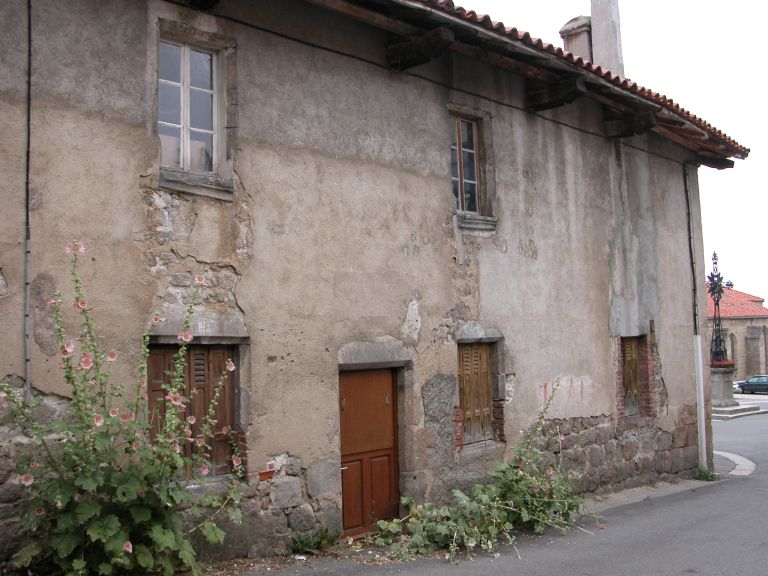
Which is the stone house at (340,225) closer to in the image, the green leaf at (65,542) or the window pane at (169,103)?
the window pane at (169,103)

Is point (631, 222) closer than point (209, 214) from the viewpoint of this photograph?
No

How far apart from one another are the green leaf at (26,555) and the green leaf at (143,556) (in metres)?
0.65

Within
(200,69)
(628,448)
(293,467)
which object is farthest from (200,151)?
(628,448)

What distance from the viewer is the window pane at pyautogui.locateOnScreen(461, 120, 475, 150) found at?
31.4ft

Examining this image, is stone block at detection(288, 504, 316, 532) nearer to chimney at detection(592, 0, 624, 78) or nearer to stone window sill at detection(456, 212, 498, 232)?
stone window sill at detection(456, 212, 498, 232)

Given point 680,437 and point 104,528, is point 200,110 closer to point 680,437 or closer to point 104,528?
point 104,528

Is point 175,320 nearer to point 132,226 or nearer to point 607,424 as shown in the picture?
point 132,226

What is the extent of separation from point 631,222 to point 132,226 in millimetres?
8222

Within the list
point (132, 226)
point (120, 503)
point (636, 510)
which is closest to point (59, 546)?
point (120, 503)

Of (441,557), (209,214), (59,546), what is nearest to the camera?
(59,546)

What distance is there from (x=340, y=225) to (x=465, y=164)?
8.00 ft

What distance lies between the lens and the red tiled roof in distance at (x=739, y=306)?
52000mm

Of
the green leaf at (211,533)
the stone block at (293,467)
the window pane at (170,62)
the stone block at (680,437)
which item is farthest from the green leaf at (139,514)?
the stone block at (680,437)

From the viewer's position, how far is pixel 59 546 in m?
5.21
